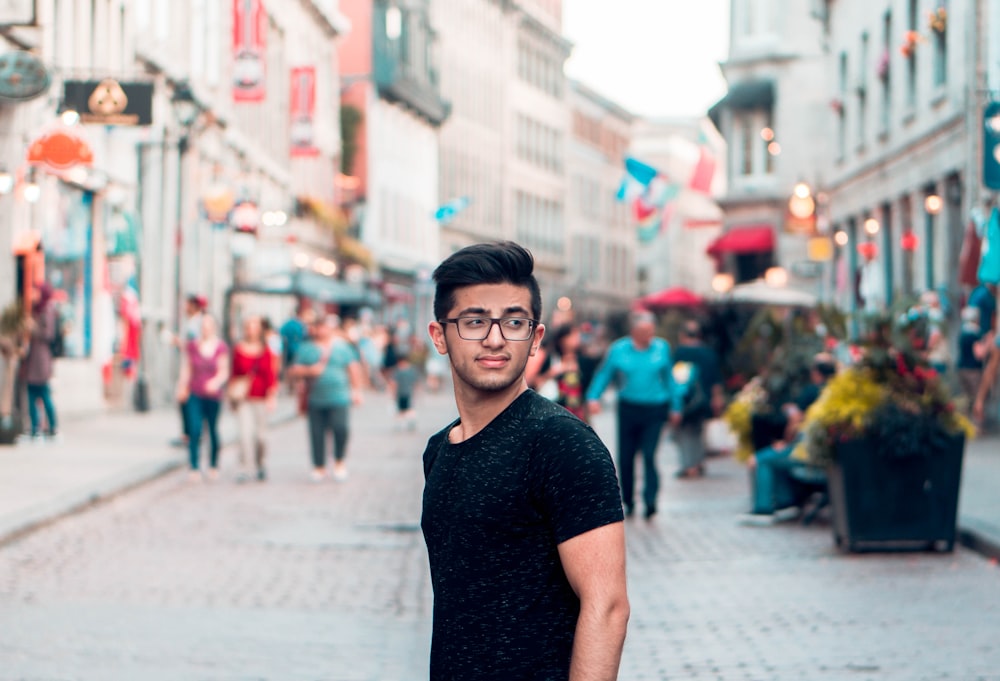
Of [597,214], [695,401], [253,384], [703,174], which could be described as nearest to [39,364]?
[253,384]

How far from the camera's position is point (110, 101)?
22.4 m

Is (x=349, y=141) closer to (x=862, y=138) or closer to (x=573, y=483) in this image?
(x=862, y=138)

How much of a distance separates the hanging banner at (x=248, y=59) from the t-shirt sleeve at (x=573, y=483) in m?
33.9

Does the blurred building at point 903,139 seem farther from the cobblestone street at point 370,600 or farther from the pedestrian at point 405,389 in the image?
the cobblestone street at point 370,600

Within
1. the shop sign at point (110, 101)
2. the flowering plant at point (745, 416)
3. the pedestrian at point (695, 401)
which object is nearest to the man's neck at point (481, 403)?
the flowering plant at point (745, 416)

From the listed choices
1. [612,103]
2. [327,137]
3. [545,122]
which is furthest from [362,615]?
[612,103]

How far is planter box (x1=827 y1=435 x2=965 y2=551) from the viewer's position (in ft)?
42.3

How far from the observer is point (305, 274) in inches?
1743

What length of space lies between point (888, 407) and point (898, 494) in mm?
575

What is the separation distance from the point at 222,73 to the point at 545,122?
5613 centimetres

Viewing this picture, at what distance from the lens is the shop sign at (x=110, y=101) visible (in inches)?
878

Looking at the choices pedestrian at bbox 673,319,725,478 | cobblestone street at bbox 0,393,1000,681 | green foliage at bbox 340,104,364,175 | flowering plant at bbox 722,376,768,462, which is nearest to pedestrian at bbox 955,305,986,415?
pedestrian at bbox 673,319,725,478

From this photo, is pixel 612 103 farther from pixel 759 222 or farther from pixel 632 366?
pixel 632 366

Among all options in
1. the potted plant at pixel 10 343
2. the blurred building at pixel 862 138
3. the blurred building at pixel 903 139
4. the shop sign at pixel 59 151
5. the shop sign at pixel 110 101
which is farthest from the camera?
the blurred building at pixel 862 138
